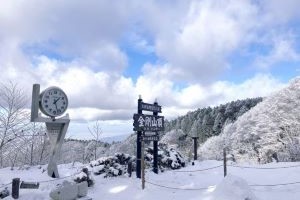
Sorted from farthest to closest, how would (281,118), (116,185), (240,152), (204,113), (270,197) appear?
(204,113)
(240,152)
(281,118)
(116,185)
(270,197)

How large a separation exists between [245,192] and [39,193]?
20.1 feet

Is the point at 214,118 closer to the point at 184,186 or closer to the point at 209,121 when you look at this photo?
the point at 209,121

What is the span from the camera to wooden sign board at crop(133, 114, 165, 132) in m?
15.1

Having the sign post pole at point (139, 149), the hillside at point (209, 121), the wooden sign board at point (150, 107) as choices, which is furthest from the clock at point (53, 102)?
the hillside at point (209, 121)

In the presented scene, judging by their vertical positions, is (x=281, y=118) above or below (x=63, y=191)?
above

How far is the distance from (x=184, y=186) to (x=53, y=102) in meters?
5.94

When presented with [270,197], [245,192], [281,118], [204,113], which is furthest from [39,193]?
[204,113]

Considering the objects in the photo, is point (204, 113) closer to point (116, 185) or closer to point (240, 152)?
point (240, 152)

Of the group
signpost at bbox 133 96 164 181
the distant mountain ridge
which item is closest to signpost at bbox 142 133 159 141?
signpost at bbox 133 96 164 181

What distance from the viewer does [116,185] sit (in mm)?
12992

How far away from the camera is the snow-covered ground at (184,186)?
10.9 meters

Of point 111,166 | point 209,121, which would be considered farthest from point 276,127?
point 209,121

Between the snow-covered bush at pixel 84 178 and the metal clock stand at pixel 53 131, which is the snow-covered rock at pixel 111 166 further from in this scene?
the metal clock stand at pixel 53 131

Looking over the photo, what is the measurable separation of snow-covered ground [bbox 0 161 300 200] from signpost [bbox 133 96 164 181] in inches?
33.0
